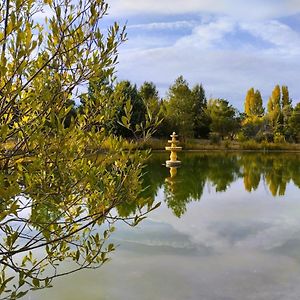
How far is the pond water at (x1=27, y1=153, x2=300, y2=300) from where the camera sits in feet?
8.96

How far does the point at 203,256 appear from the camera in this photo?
139 inches

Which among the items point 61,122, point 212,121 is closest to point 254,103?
point 212,121

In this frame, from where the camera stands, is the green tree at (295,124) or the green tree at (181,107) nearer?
the green tree at (181,107)

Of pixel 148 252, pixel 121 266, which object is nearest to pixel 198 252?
pixel 148 252

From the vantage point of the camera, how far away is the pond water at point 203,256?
8.96ft

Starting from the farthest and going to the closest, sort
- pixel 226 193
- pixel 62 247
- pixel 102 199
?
1. pixel 226 193
2. pixel 62 247
3. pixel 102 199

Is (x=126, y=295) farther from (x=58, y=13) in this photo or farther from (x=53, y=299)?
(x=58, y=13)

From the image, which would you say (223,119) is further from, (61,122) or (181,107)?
(61,122)

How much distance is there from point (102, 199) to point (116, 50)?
0.53 meters

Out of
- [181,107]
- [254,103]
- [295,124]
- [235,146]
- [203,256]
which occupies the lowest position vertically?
[203,256]

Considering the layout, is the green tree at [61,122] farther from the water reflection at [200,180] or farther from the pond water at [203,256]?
the water reflection at [200,180]

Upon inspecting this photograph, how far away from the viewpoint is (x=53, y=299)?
101 inches

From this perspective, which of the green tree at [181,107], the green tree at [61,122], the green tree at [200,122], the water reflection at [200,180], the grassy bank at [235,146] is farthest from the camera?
the green tree at [200,122]

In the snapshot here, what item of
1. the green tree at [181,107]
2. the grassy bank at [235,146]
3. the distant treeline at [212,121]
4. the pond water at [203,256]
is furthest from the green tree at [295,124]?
the pond water at [203,256]
